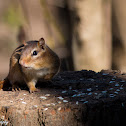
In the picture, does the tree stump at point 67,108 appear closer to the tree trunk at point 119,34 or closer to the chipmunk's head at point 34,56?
the chipmunk's head at point 34,56

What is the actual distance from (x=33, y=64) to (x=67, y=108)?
0.97 m

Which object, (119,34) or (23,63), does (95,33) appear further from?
(23,63)

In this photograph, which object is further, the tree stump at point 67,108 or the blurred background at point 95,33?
the blurred background at point 95,33

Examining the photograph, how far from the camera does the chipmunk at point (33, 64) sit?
3.82m

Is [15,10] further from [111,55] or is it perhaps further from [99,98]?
[99,98]

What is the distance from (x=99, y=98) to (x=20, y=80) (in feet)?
4.27

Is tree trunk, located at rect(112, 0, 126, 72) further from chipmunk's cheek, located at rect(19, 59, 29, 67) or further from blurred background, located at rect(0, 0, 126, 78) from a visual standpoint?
chipmunk's cheek, located at rect(19, 59, 29, 67)

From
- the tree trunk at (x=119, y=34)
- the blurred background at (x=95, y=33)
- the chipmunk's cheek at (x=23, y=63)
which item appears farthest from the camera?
the tree trunk at (x=119, y=34)

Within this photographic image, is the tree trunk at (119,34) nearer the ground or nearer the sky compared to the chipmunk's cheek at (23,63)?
nearer the sky


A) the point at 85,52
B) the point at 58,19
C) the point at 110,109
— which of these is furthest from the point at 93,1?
the point at 58,19

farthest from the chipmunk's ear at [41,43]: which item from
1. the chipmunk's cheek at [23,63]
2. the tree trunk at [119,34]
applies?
the tree trunk at [119,34]

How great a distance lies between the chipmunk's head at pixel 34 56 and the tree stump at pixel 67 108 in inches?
14.1

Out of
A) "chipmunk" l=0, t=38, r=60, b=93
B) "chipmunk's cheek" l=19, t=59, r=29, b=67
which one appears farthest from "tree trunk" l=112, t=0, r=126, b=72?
"chipmunk's cheek" l=19, t=59, r=29, b=67

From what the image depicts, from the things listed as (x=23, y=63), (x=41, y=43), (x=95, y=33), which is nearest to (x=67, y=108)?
(x=23, y=63)
